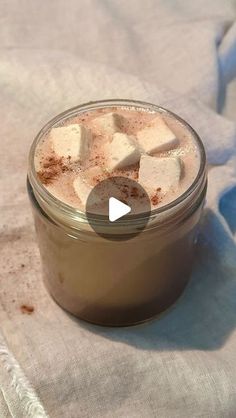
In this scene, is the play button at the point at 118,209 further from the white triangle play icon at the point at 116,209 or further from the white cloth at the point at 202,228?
the white cloth at the point at 202,228

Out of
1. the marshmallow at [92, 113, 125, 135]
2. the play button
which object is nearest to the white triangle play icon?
the play button

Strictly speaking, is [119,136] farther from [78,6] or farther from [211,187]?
[78,6]

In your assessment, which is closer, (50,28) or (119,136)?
(119,136)

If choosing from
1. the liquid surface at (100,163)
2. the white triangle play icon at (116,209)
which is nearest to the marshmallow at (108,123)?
the liquid surface at (100,163)

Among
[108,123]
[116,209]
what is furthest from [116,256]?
[108,123]

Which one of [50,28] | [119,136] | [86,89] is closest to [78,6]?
[50,28]

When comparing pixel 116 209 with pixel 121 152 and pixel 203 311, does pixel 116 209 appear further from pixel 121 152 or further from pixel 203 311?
pixel 203 311
